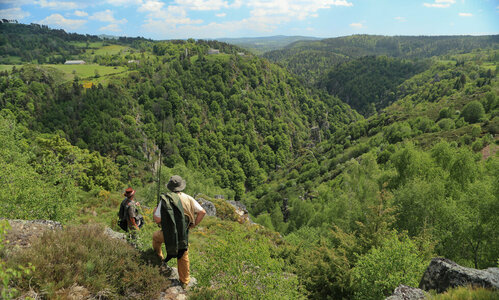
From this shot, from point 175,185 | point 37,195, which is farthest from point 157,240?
point 37,195

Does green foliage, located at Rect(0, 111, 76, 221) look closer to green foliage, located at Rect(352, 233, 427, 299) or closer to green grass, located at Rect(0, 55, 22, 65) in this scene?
green foliage, located at Rect(352, 233, 427, 299)

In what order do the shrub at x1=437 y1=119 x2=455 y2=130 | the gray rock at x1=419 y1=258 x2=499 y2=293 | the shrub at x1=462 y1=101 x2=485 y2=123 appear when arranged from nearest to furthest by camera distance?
the gray rock at x1=419 y1=258 x2=499 y2=293, the shrub at x1=462 y1=101 x2=485 y2=123, the shrub at x1=437 y1=119 x2=455 y2=130

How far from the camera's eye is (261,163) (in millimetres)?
137000

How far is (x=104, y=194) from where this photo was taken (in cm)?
2117

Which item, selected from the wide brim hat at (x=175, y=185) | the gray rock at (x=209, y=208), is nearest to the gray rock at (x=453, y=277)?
the wide brim hat at (x=175, y=185)

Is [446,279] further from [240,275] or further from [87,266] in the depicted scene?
[87,266]

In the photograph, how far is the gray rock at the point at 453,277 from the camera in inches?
288

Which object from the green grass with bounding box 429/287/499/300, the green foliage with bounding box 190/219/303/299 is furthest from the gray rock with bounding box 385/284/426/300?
the green foliage with bounding box 190/219/303/299

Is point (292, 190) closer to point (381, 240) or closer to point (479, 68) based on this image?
point (381, 240)

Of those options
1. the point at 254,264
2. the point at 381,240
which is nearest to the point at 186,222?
the point at 254,264

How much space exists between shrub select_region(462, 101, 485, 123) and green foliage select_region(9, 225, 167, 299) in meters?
101

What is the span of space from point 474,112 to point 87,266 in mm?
104546

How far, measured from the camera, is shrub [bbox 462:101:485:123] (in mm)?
77694

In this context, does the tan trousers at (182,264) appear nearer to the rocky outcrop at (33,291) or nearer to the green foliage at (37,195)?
the rocky outcrop at (33,291)
